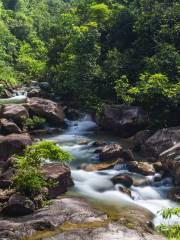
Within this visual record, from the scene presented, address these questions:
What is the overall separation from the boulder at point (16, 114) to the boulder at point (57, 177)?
10.7 meters

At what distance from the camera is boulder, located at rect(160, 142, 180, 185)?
740 inches

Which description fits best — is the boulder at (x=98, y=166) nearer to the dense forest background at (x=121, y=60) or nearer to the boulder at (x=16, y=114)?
the dense forest background at (x=121, y=60)

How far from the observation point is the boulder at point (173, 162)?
18.8 m

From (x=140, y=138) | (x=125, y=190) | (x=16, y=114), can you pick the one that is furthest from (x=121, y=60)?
(x=125, y=190)

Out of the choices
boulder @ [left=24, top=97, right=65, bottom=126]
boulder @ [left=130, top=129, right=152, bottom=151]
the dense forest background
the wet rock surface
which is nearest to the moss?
the wet rock surface

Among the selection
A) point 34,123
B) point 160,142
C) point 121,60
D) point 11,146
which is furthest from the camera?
point 121,60

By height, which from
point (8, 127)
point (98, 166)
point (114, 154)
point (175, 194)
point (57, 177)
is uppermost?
point (8, 127)

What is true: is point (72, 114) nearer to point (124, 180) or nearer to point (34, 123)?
point (34, 123)

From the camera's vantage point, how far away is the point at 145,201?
17.5 metres

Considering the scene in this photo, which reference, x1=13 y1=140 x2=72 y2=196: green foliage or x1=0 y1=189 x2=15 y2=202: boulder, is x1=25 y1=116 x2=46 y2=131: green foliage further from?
x1=0 y1=189 x2=15 y2=202: boulder

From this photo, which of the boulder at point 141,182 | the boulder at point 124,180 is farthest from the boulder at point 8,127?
the boulder at point 141,182

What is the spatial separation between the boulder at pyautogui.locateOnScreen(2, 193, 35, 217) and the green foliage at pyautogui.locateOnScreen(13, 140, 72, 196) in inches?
Answer: 26.2

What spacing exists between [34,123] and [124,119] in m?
6.55

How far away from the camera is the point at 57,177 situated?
1684cm
